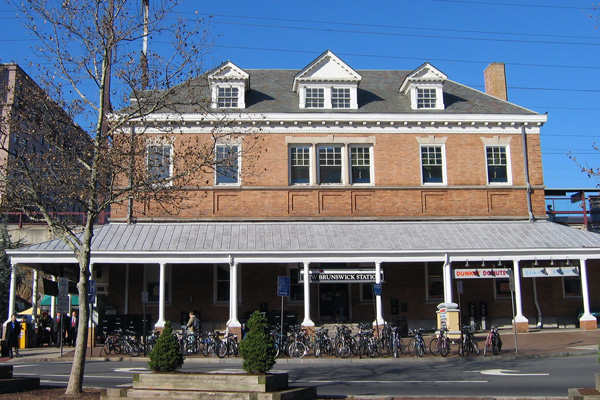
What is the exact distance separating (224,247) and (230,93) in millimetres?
7836

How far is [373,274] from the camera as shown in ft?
76.5

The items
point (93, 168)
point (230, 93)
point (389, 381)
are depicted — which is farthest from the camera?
point (230, 93)

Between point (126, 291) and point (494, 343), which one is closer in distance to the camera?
point (494, 343)

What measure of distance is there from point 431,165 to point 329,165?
14.9 ft

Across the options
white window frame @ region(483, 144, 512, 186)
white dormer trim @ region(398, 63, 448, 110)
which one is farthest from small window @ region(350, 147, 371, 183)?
white window frame @ region(483, 144, 512, 186)

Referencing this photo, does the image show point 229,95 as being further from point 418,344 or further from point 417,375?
point 417,375

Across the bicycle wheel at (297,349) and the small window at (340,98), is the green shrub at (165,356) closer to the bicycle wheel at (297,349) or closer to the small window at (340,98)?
the bicycle wheel at (297,349)

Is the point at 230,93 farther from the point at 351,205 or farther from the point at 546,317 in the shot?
the point at 546,317

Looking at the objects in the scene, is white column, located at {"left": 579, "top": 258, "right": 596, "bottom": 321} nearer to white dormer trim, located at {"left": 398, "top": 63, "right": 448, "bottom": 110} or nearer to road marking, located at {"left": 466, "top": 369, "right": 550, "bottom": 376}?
white dormer trim, located at {"left": 398, "top": 63, "right": 448, "bottom": 110}

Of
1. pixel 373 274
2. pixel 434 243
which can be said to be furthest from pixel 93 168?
pixel 434 243

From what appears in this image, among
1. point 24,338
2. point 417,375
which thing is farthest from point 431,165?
point 24,338

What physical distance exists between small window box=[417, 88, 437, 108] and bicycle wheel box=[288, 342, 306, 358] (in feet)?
44.3

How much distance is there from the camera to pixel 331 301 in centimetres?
2612

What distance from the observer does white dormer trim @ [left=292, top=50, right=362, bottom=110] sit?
27.5 m
